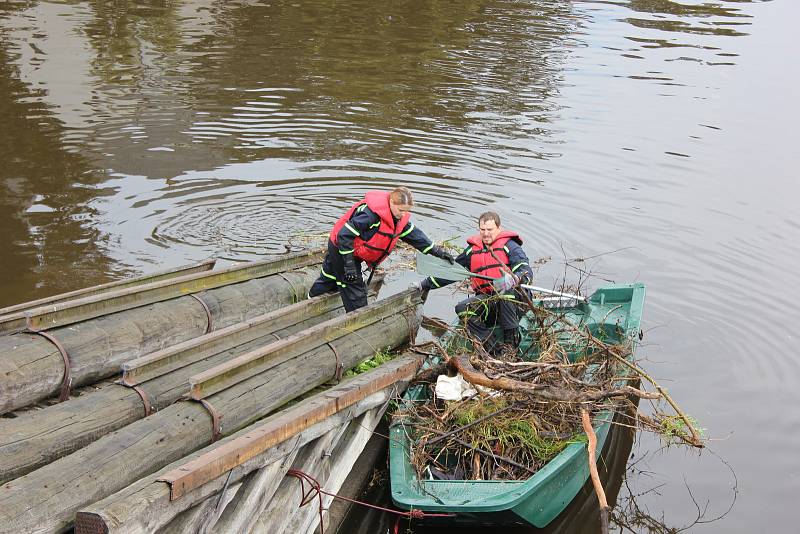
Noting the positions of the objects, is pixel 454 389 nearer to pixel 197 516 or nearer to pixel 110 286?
pixel 197 516

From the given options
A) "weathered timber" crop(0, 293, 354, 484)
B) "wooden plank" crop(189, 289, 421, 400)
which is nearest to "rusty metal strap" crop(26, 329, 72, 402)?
"weathered timber" crop(0, 293, 354, 484)

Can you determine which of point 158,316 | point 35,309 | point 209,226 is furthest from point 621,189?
point 35,309

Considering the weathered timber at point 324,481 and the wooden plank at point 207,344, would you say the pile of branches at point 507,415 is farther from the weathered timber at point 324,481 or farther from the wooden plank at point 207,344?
the wooden plank at point 207,344

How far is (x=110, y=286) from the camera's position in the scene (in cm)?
820

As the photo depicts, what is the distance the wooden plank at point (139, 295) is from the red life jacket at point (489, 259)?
2.07 metres

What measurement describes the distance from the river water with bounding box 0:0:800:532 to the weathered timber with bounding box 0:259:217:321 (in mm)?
2340

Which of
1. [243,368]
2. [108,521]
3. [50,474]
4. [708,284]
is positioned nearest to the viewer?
[108,521]

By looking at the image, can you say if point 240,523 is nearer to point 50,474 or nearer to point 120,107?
point 50,474

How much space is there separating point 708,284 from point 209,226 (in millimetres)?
7100

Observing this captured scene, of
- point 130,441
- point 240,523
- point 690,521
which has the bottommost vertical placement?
point 690,521

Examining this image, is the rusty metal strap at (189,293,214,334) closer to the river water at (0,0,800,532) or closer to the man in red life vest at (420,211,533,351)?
the man in red life vest at (420,211,533,351)

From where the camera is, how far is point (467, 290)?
411 inches

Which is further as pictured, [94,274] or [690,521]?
[94,274]

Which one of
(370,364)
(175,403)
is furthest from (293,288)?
(175,403)
